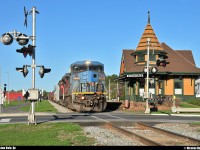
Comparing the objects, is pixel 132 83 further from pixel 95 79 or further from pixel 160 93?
pixel 95 79

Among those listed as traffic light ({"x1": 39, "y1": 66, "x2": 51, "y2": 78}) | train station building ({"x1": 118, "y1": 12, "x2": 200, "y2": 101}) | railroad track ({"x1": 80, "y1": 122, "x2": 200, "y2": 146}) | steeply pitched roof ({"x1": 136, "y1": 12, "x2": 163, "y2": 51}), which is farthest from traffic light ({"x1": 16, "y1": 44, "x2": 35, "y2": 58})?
steeply pitched roof ({"x1": 136, "y1": 12, "x2": 163, "y2": 51})

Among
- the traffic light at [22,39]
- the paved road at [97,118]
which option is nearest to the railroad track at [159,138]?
the paved road at [97,118]

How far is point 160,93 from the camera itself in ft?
153

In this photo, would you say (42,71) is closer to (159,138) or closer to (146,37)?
(159,138)

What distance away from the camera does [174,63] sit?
49.2 m

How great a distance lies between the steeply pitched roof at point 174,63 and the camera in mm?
47250

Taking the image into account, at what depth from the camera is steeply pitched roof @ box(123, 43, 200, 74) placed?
47.2 metres

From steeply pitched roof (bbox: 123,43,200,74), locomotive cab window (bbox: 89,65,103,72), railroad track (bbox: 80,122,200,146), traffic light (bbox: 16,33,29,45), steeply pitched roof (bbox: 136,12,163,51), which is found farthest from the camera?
steeply pitched roof (bbox: 136,12,163,51)

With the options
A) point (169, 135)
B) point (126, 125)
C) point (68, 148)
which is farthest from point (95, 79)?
point (68, 148)

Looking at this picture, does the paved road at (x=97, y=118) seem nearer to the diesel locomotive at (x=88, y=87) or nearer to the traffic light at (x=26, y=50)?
the diesel locomotive at (x=88, y=87)

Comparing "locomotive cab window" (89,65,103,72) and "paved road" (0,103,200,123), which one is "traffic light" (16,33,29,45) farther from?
"locomotive cab window" (89,65,103,72)

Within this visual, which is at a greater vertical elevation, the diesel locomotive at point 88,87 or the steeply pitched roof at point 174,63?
the steeply pitched roof at point 174,63

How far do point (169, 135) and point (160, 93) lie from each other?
32359mm

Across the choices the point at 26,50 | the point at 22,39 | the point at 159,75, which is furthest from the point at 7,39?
the point at 159,75
